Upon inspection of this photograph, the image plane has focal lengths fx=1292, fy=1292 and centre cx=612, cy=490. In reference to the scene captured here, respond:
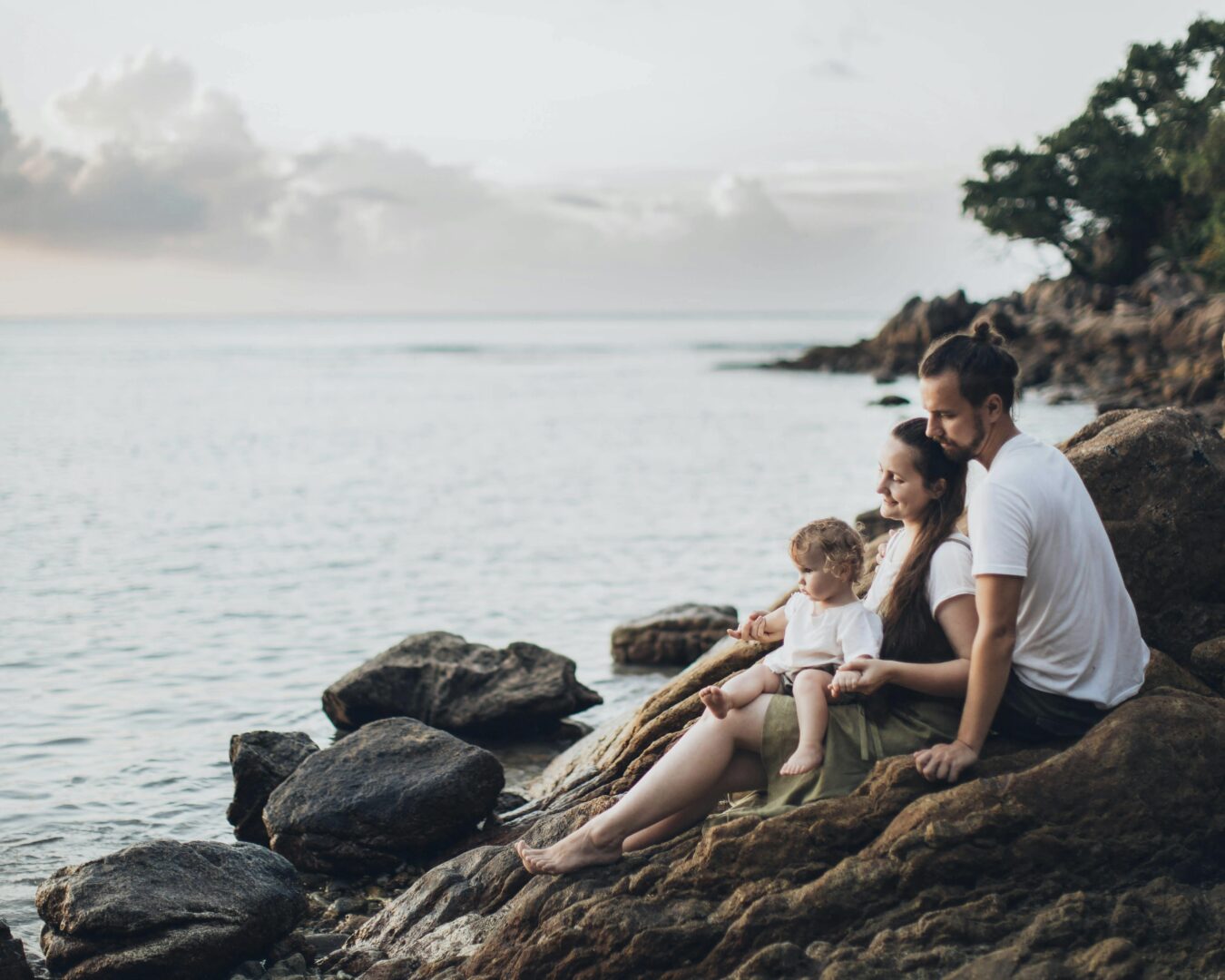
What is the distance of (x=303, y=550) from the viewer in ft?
73.8

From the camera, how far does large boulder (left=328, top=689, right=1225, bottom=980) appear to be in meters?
4.97

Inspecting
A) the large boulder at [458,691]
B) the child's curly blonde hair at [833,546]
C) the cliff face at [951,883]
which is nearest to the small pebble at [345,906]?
the cliff face at [951,883]

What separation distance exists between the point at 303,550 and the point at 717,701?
1799 cm

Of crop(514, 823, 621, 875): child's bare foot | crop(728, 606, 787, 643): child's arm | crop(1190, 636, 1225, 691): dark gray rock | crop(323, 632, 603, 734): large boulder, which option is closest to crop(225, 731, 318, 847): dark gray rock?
crop(323, 632, 603, 734): large boulder

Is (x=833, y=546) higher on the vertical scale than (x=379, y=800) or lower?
higher

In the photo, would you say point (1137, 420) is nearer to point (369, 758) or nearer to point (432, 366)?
point (369, 758)

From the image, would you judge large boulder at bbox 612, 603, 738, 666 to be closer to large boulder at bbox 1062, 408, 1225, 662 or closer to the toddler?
large boulder at bbox 1062, 408, 1225, 662

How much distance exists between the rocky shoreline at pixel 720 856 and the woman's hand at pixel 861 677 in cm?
36

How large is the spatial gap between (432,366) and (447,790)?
296 ft

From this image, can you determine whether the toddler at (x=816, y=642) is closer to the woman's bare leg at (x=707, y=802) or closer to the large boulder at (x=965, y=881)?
the woman's bare leg at (x=707, y=802)

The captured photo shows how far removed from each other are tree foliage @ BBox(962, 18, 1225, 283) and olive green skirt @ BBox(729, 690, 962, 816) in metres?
57.5

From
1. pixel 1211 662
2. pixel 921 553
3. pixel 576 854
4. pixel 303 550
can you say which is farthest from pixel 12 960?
pixel 303 550

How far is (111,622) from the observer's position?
55.7 ft

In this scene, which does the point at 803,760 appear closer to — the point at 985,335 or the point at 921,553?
the point at 921,553
